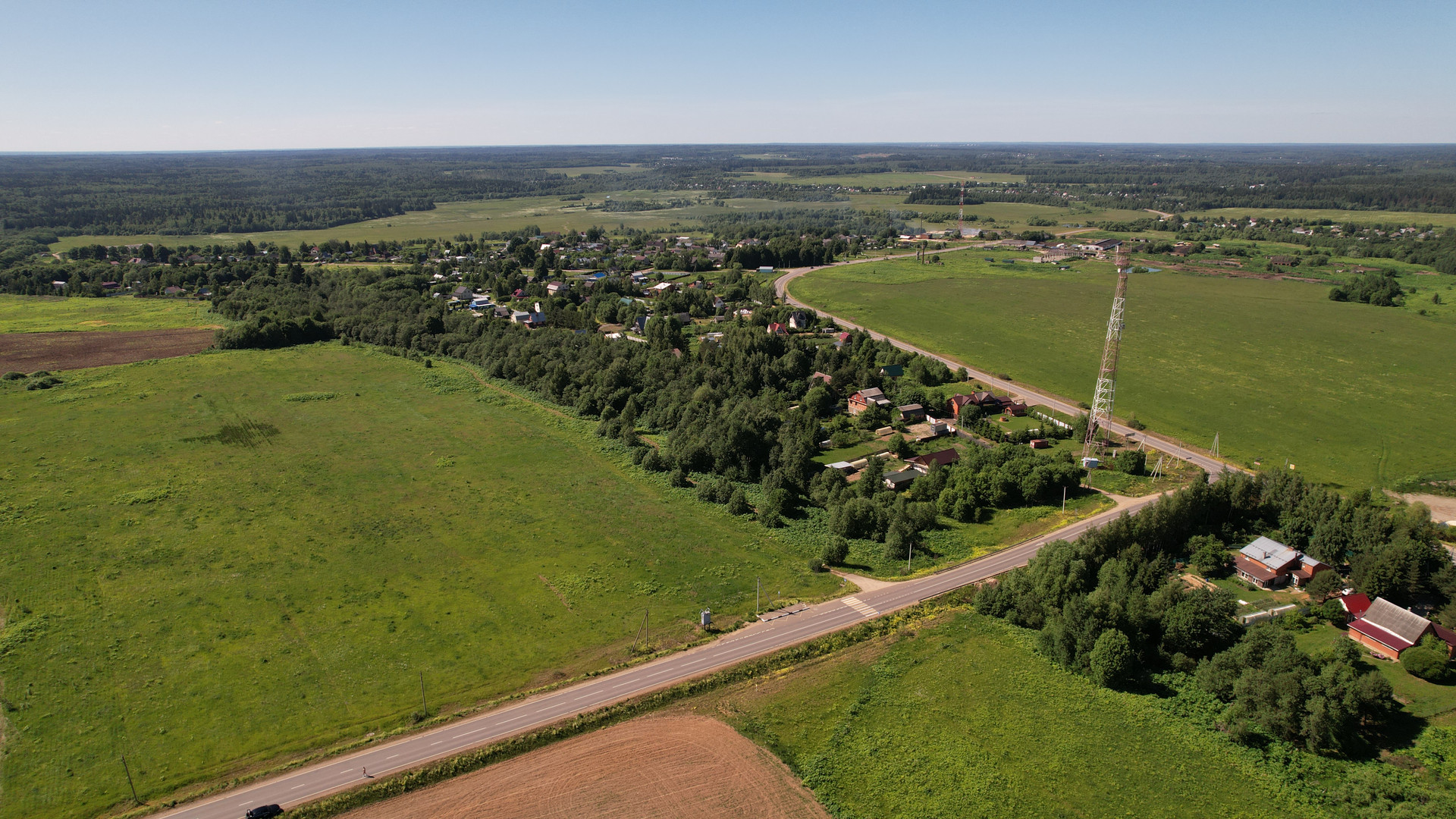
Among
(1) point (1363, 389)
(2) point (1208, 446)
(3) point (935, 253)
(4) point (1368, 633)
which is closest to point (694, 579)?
(4) point (1368, 633)

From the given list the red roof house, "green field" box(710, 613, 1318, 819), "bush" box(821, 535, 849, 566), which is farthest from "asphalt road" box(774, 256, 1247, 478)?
"green field" box(710, 613, 1318, 819)

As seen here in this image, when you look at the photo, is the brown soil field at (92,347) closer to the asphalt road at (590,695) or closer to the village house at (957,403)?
the asphalt road at (590,695)

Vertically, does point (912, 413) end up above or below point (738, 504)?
above

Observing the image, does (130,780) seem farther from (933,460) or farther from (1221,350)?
(1221,350)

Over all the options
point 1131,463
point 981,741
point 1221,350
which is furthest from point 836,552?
point 1221,350

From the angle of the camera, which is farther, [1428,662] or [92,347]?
[92,347]

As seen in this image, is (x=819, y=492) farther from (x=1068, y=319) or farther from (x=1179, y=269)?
(x=1179, y=269)

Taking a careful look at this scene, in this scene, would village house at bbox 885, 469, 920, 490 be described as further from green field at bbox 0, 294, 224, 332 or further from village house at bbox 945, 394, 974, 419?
green field at bbox 0, 294, 224, 332

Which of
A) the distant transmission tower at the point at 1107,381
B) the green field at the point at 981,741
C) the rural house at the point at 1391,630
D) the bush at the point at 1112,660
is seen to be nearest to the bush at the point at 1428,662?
the rural house at the point at 1391,630
